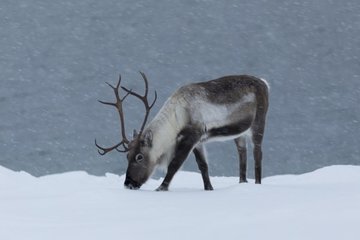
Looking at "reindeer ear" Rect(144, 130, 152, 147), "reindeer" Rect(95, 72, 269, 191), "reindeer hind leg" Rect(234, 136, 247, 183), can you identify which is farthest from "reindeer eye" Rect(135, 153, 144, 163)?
"reindeer hind leg" Rect(234, 136, 247, 183)

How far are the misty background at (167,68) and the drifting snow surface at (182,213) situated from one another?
29.4m

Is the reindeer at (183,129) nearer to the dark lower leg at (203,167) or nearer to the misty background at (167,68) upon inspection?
the dark lower leg at (203,167)

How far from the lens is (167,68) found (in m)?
61.5

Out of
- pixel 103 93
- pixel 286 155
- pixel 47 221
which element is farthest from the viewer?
pixel 103 93

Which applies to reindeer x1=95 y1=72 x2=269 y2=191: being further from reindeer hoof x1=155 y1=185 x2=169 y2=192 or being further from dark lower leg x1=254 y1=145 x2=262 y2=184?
dark lower leg x1=254 y1=145 x2=262 y2=184

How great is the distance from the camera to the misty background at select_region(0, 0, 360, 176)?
43.1 meters

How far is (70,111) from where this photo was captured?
2002 inches

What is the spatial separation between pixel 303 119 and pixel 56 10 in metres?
29.7

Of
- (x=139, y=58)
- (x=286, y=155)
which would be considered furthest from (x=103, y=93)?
(x=286, y=155)

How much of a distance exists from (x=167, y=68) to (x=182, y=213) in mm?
54866

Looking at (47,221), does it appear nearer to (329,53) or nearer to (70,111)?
(70,111)

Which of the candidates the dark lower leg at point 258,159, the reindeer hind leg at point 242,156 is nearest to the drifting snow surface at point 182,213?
the dark lower leg at point 258,159

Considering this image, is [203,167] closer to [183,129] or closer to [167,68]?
[183,129]

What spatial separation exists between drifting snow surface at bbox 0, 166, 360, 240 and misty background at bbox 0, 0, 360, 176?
1158 inches
